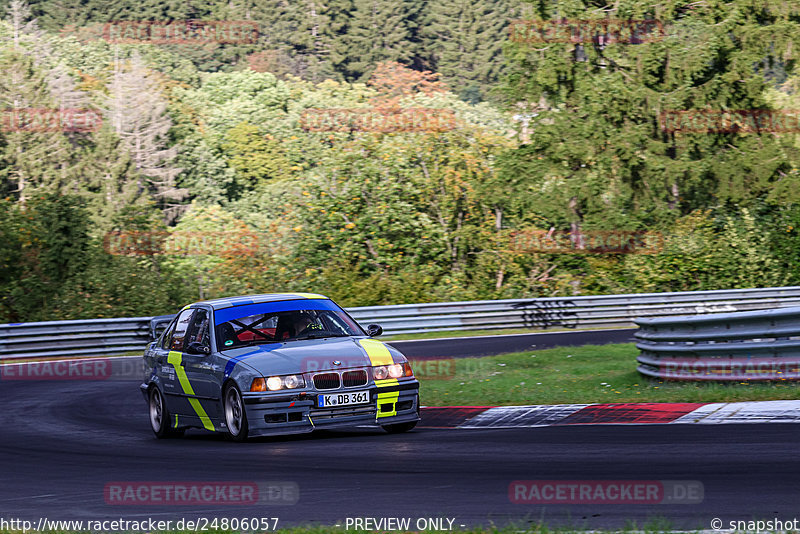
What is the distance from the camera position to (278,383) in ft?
33.2

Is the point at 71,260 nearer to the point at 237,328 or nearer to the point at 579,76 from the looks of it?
the point at 579,76

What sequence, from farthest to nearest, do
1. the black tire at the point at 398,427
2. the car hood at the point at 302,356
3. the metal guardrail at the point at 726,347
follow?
the metal guardrail at the point at 726,347, the black tire at the point at 398,427, the car hood at the point at 302,356

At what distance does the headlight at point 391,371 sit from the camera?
34.2 ft

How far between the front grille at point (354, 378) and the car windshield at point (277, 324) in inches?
42.7

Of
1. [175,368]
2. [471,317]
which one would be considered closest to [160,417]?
[175,368]

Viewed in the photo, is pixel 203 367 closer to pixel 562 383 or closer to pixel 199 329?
pixel 199 329

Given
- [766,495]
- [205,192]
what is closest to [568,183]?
[766,495]

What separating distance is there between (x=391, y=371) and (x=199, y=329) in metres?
2.50

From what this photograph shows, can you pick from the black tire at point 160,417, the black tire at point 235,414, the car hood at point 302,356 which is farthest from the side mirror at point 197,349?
the black tire at point 160,417

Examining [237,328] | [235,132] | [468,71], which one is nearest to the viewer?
[237,328]

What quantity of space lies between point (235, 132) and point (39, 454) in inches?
2601

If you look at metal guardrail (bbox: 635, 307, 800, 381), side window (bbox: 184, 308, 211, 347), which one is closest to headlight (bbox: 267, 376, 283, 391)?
side window (bbox: 184, 308, 211, 347)

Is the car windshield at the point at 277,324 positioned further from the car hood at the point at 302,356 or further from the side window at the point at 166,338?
the side window at the point at 166,338

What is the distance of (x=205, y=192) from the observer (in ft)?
230
